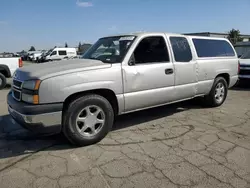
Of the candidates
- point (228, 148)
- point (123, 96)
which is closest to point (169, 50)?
point (123, 96)

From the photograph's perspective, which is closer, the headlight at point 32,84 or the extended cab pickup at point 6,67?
the headlight at point 32,84

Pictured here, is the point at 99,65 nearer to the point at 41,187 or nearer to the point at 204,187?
the point at 41,187

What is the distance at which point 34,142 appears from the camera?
4.15 metres

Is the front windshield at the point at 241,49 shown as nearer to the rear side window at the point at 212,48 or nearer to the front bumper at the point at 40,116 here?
the rear side window at the point at 212,48

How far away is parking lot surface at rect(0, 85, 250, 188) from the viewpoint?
2941 mm

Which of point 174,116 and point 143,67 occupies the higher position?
point 143,67

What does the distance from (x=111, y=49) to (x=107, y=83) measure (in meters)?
0.92

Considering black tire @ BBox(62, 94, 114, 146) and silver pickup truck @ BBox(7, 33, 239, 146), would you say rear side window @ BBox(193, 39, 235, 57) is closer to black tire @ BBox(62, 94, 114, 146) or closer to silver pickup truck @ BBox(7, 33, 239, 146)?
silver pickup truck @ BBox(7, 33, 239, 146)

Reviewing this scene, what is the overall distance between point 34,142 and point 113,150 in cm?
138

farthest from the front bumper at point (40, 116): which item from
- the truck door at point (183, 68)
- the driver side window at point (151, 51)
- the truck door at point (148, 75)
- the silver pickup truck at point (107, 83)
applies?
the truck door at point (183, 68)

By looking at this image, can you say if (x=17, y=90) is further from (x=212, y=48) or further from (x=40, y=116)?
(x=212, y=48)

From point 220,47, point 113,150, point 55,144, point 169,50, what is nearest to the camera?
point 113,150

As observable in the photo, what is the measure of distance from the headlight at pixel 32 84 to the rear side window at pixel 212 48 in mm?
3613

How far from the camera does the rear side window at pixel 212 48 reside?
5684mm
